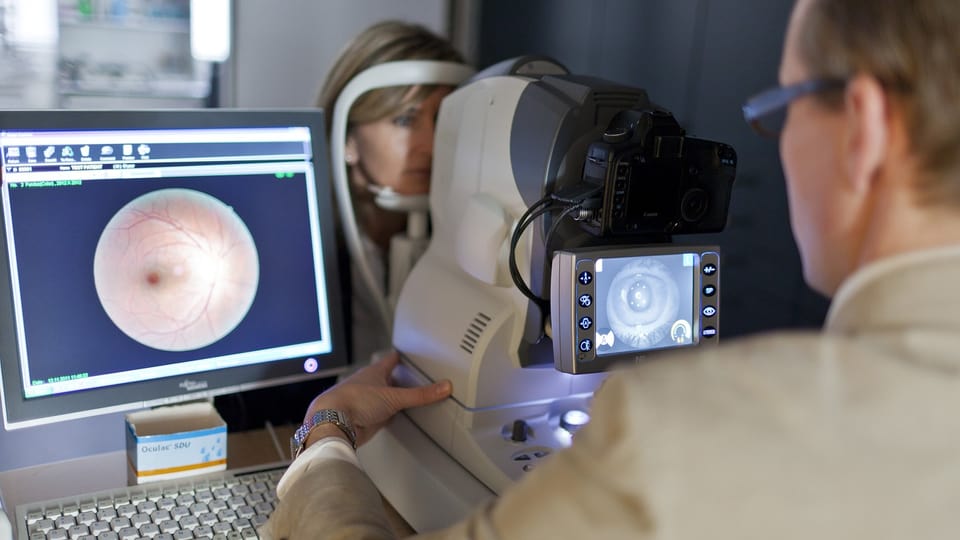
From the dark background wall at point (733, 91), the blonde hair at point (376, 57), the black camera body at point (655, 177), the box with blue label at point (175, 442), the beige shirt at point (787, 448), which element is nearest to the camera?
the beige shirt at point (787, 448)

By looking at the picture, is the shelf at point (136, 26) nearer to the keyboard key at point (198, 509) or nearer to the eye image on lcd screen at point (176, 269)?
the eye image on lcd screen at point (176, 269)

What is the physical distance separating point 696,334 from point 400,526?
45 centimetres

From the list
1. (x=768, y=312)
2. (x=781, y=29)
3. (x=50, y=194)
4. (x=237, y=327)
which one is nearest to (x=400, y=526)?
(x=237, y=327)

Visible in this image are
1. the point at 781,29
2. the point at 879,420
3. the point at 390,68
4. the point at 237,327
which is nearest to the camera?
the point at 879,420

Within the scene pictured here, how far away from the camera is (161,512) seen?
108 cm

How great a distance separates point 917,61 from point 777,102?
0.13 meters

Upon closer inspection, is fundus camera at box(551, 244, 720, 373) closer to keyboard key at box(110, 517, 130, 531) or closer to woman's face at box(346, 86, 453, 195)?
keyboard key at box(110, 517, 130, 531)

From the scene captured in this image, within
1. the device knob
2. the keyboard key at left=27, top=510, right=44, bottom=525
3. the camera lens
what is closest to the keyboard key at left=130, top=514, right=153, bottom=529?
the keyboard key at left=27, top=510, right=44, bottom=525

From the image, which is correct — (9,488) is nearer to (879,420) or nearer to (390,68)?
(390,68)

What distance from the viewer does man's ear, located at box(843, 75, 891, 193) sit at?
651 millimetres

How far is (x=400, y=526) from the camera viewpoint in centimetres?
119

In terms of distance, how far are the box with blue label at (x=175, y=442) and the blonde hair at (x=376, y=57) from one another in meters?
0.63

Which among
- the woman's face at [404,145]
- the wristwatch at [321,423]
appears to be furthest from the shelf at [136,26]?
the wristwatch at [321,423]

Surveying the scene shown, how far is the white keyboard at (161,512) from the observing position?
40.9 inches
